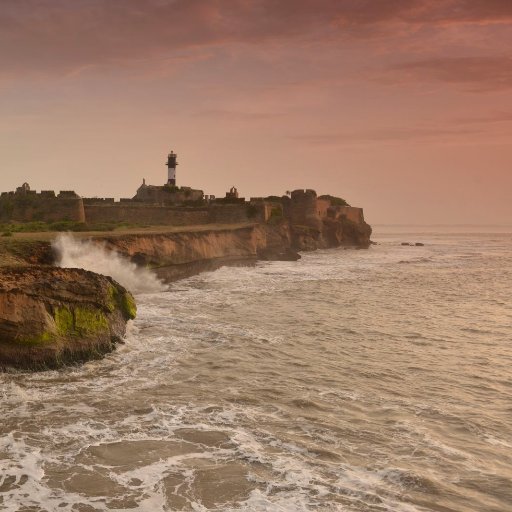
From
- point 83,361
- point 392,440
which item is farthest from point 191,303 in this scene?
point 392,440

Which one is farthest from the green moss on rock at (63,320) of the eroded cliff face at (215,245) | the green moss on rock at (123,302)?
the eroded cliff face at (215,245)

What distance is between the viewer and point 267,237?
50844 millimetres

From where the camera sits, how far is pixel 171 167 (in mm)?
70688

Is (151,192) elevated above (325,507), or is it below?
above

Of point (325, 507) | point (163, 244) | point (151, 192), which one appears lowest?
point (325, 507)

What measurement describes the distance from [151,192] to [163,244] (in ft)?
103

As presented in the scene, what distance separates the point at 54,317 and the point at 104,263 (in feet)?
37.9

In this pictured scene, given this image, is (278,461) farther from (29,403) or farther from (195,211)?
(195,211)

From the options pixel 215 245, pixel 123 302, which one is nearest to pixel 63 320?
pixel 123 302

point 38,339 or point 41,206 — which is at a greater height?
point 41,206

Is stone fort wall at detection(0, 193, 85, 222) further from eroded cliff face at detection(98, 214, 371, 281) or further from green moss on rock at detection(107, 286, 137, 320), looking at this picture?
green moss on rock at detection(107, 286, 137, 320)

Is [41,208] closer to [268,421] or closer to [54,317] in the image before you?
[54,317]

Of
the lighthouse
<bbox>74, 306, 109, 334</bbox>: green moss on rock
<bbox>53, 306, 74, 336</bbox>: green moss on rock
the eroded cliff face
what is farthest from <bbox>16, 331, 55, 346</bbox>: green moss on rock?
the lighthouse

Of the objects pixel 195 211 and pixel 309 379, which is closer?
pixel 309 379
